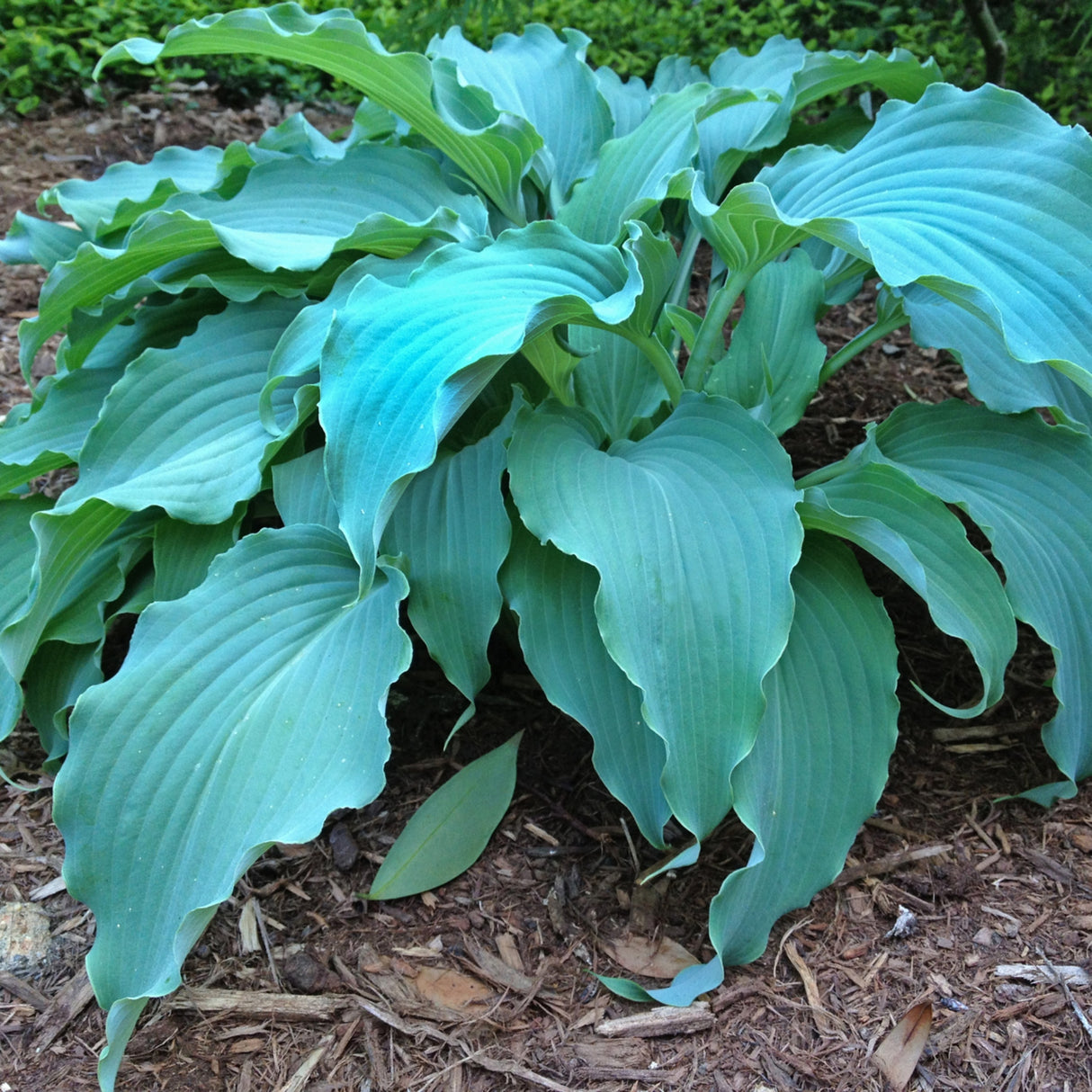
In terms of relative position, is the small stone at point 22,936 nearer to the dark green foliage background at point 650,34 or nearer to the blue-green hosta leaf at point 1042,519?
the blue-green hosta leaf at point 1042,519

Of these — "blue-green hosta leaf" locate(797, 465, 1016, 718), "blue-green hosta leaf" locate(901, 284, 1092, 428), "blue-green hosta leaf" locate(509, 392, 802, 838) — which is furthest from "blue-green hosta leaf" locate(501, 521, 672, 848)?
"blue-green hosta leaf" locate(901, 284, 1092, 428)

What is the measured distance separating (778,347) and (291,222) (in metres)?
1.09

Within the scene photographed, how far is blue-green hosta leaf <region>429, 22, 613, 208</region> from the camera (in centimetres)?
242

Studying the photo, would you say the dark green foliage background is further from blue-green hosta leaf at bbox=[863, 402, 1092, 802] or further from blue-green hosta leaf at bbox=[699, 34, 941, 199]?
blue-green hosta leaf at bbox=[863, 402, 1092, 802]

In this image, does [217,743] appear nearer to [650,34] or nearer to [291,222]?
[291,222]

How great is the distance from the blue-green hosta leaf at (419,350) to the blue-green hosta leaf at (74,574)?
0.57 meters

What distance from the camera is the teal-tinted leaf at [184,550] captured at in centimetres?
187

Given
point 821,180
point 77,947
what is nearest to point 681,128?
point 821,180

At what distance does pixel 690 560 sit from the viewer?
5.08 ft

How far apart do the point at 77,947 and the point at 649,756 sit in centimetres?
103

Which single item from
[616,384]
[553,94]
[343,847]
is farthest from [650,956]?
[553,94]

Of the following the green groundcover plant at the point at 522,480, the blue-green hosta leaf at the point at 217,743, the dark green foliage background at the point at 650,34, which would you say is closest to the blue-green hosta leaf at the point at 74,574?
the green groundcover plant at the point at 522,480

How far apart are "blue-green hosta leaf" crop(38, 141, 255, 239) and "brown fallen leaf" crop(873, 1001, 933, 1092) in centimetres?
210

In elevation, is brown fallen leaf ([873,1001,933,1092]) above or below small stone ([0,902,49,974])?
above
